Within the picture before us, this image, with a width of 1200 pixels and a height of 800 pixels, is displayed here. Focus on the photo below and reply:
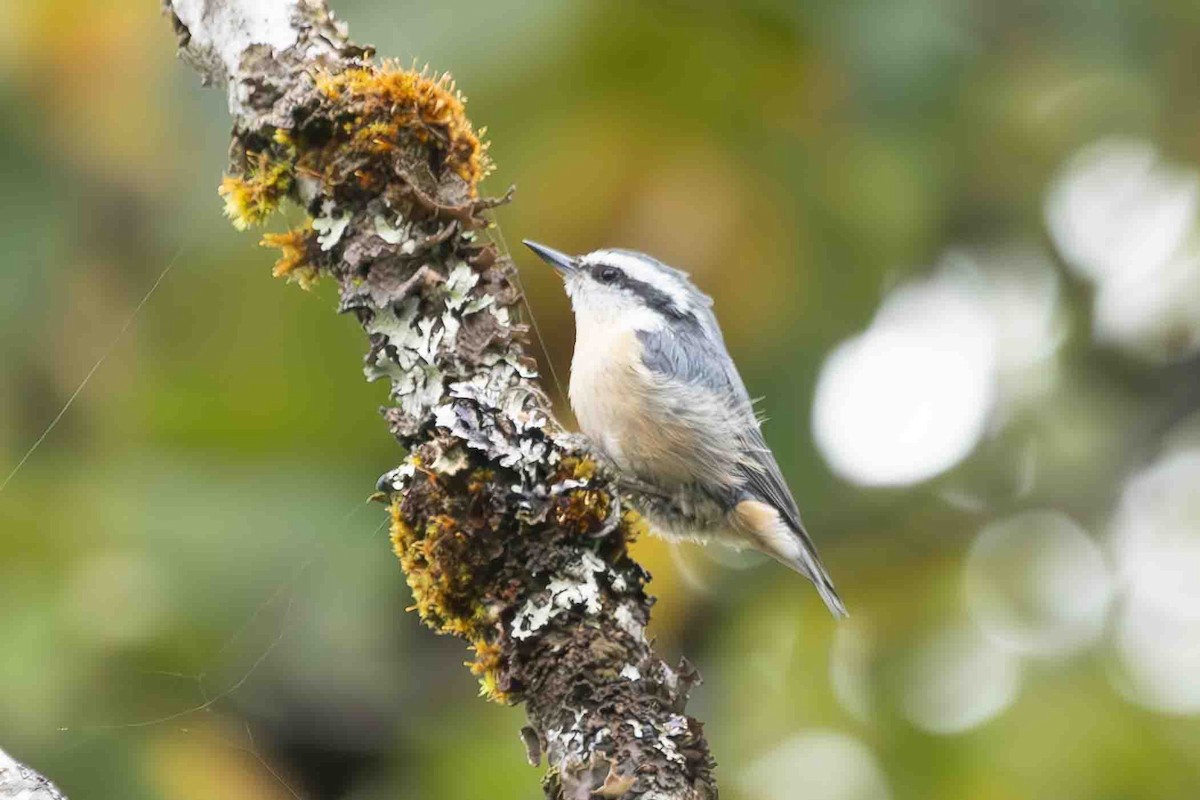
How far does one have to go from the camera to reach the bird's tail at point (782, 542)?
135 inches

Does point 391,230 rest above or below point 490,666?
above

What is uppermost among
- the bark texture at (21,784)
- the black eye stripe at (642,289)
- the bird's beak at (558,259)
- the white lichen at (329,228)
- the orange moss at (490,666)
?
the black eye stripe at (642,289)

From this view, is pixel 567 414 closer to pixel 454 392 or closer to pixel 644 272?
pixel 644 272

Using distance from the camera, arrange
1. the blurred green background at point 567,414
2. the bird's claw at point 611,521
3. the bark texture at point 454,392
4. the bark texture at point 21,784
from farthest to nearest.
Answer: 1. the blurred green background at point 567,414
2. the bird's claw at point 611,521
3. the bark texture at point 454,392
4. the bark texture at point 21,784

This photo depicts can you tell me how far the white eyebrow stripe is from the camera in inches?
138

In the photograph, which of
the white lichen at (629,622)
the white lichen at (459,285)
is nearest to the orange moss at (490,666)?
the white lichen at (629,622)

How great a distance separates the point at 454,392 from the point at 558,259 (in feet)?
5.04

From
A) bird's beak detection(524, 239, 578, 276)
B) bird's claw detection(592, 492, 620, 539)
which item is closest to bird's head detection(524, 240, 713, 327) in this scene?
bird's beak detection(524, 239, 578, 276)

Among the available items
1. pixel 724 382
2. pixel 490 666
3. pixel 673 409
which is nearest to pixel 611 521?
pixel 490 666

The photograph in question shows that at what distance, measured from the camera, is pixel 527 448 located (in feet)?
6.69

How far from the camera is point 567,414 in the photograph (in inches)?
148

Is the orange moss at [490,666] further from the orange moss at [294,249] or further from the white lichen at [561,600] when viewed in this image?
the orange moss at [294,249]

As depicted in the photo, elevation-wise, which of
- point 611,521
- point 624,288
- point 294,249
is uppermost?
point 624,288

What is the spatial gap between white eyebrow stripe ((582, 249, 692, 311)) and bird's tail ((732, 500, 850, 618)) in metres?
0.62
